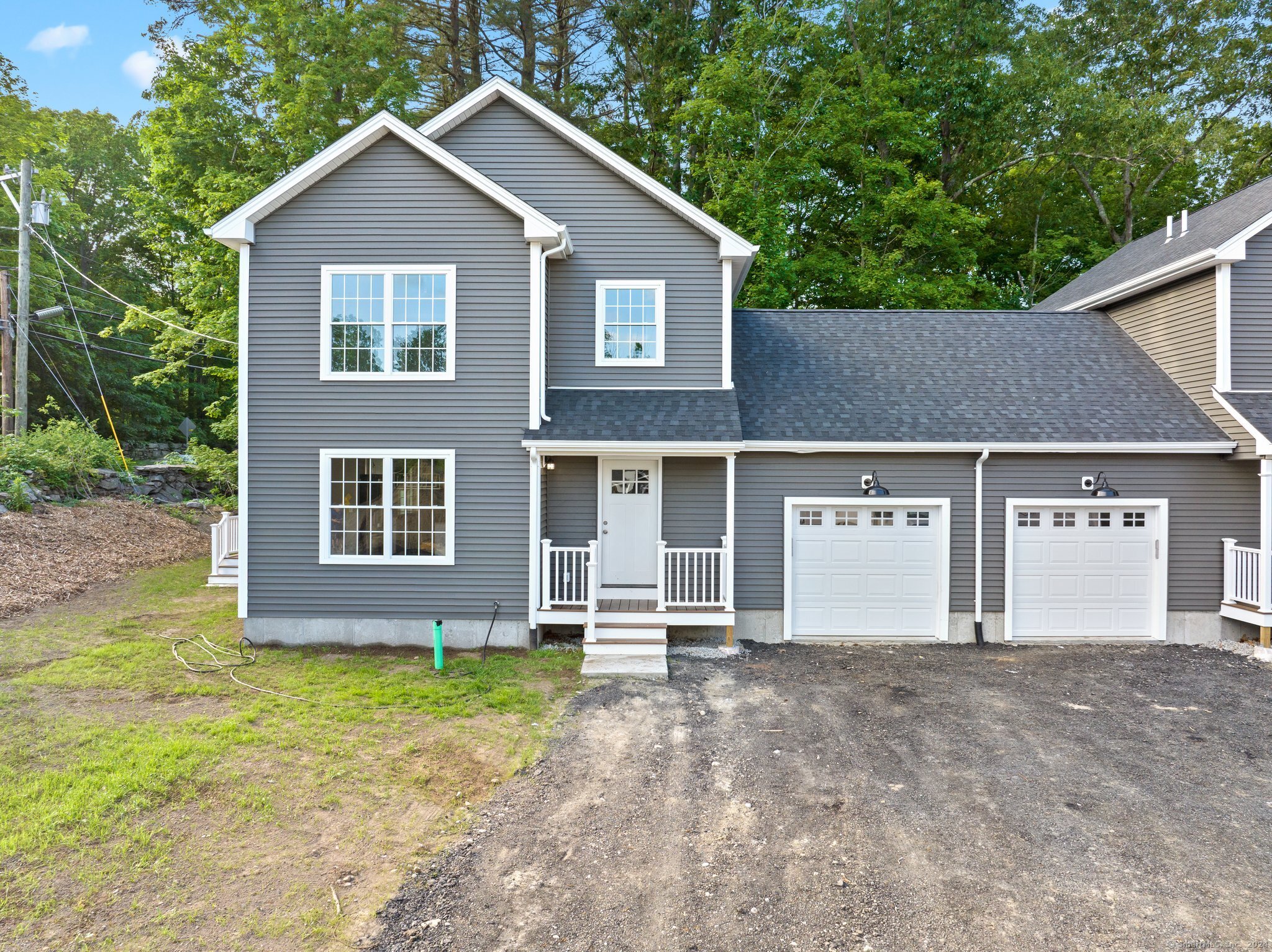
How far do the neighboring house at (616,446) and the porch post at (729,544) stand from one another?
64mm

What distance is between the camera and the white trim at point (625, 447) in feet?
29.8

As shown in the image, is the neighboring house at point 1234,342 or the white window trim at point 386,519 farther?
the neighboring house at point 1234,342

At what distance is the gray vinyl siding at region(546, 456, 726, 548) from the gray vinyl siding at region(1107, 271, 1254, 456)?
24.8 ft

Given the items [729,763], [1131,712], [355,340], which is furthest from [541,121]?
[1131,712]

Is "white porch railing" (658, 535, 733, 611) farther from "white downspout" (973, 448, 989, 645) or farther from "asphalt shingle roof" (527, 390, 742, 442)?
"white downspout" (973, 448, 989, 645)

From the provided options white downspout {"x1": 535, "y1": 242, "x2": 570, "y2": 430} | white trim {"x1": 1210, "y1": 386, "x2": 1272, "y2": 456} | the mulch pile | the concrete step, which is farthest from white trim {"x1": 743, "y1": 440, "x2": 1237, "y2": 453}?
the mulch pile

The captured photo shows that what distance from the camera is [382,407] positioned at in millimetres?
9273

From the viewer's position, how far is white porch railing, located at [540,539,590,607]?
9.30 meters

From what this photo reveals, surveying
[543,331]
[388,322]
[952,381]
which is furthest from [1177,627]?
[388,322]

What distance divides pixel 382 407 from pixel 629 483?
3773 mm

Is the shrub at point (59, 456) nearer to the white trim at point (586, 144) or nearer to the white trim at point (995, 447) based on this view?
the white trim at point (586, 144)

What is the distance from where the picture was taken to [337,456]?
30.5 feet

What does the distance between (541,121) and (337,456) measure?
240 inches

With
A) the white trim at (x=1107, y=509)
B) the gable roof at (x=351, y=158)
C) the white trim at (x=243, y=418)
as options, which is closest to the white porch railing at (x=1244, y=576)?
the white trim at (x=1107, y=509)
